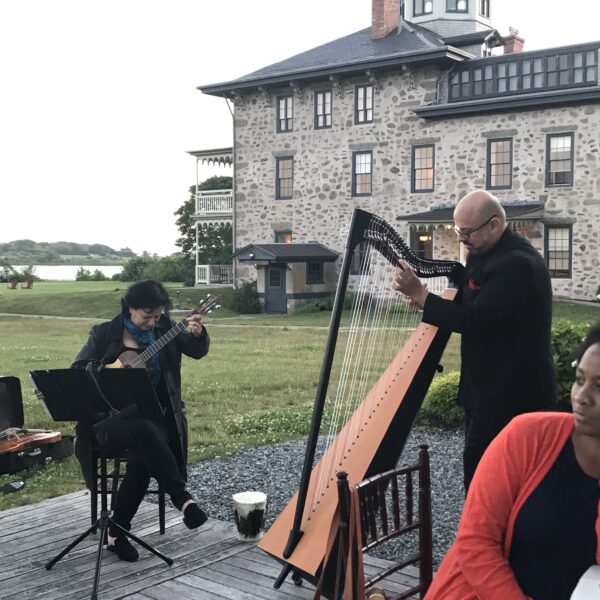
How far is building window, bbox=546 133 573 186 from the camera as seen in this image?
80.2 ft

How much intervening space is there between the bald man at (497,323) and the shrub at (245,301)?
24.9 m

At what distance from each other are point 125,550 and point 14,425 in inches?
97.9

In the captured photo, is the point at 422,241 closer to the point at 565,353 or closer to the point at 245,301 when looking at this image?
the point at 245,301

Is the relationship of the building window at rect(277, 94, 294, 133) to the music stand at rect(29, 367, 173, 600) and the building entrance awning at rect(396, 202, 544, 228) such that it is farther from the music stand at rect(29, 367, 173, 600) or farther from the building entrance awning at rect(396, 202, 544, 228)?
the music stand at rect(29, 367, 173, 600)

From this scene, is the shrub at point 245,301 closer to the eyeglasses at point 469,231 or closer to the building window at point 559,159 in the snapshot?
the building window at point 559,159

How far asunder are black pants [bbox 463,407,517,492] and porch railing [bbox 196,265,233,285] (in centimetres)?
3049

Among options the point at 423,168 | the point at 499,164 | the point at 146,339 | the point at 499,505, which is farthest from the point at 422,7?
the point at 499,505

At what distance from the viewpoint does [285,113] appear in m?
30.2

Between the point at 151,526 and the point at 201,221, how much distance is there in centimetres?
2915

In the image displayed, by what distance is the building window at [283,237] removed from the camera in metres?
30.3

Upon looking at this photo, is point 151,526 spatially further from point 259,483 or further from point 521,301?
point 521,301

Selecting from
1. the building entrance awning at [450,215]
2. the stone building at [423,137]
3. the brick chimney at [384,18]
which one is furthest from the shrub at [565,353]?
the brick chimney at [384,18]

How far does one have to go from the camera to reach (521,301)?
12.2ft

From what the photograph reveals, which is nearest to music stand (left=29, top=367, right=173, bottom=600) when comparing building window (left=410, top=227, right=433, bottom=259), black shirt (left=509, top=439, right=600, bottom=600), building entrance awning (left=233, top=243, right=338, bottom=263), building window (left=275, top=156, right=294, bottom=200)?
black shirt (left=509, top=439, right=600, bottom=600)
